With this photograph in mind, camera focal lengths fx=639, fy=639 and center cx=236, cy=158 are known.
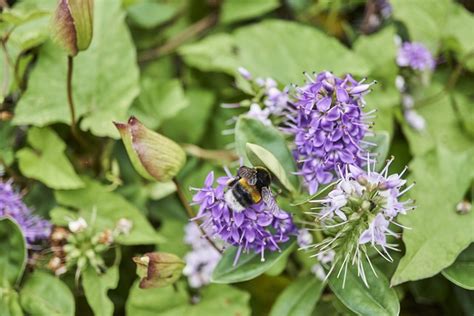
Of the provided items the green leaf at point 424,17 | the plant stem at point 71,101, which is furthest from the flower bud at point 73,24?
the green leaf at point 424,17

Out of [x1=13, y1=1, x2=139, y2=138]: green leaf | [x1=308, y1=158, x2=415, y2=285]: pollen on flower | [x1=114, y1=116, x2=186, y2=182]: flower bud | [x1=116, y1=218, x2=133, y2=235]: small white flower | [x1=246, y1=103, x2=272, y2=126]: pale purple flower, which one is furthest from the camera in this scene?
[x1=13, y1=1, x2=139, y2=138]: green leaf

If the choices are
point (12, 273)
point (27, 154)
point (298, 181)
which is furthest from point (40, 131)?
point (298, 181)

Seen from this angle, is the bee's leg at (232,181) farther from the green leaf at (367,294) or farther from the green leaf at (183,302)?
the green leaf at (183,302)

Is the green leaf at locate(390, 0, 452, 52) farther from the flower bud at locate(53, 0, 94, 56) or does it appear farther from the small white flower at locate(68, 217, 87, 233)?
the small white flower at locate(68, 217, 87, 233)

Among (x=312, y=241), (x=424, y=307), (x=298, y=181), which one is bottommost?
(x=424, y=307)

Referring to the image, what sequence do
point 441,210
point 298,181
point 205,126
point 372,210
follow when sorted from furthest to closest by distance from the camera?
point 205,126 → point 441,210 → point 298,181 → point 372,210

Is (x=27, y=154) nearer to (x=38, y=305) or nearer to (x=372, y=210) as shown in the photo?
(x=38, y=305)

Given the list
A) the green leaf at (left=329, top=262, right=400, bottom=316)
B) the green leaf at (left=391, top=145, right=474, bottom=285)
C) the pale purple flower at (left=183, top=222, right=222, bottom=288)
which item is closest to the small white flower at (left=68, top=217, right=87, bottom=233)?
the pale purple flower at (left=183, top=222, right=222, bottom=288)
